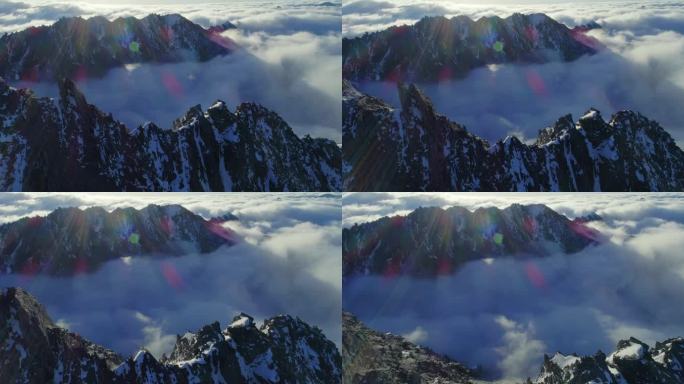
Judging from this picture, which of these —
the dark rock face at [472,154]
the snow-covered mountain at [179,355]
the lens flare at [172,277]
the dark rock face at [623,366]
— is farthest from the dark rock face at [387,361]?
the lens flare at [172,277]

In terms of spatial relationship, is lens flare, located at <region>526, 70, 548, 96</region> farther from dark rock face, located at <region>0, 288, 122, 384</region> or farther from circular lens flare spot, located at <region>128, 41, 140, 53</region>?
dark rock face, located at <region>0, 288, 122, 384</region>

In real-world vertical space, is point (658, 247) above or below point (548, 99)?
below

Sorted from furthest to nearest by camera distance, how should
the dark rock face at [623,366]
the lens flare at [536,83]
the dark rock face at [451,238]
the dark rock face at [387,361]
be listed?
1. the lens flare at [536,83]
2. the dark rock face at [451,238]
3. the dark rock face at [387,361]
4. the dark rock face at [623,366]

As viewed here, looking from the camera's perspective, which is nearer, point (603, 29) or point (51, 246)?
point (51, 246)

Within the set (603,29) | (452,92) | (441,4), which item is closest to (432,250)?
(452,92)

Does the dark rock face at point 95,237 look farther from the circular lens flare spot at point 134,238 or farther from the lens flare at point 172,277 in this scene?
the lens flare at point 172,277

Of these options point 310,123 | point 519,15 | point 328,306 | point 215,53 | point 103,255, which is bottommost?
point 328,306

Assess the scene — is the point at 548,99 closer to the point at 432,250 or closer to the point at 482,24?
the point at 482,24
